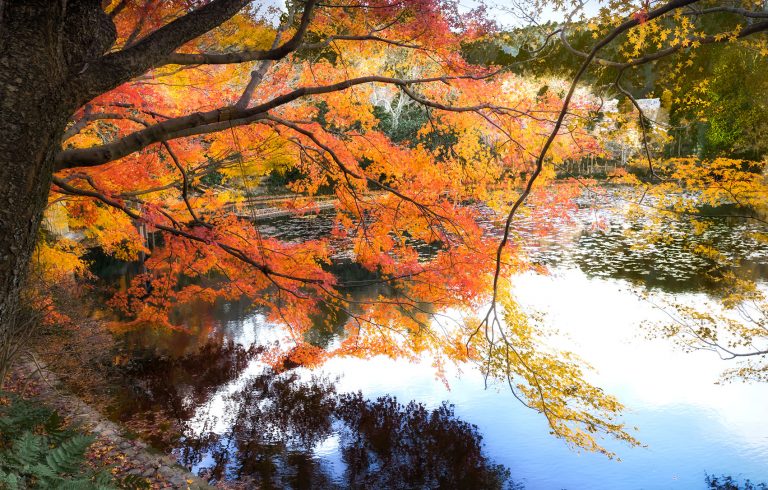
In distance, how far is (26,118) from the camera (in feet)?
7.05

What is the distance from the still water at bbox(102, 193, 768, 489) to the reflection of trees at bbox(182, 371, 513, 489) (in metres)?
0.02

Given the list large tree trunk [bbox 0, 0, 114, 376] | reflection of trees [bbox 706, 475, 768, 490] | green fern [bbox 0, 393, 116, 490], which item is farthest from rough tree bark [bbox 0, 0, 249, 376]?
reflection of trees [bbox 706, 475, 768, 490]

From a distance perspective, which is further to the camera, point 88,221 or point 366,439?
point 88,221

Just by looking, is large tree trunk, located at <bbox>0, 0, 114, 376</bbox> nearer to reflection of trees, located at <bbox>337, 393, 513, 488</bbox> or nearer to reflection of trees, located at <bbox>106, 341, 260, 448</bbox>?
reflection of trees, located at <bbox>337, 393, 513, 488</bbox>

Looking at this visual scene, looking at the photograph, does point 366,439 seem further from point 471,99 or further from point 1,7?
point 1,7

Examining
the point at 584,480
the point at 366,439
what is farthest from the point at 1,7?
the point at 584,480

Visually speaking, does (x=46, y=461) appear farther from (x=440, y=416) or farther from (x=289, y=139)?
(x=440, y=416)

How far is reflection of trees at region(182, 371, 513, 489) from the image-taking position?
22.2 ft

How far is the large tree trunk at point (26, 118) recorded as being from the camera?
2117mm

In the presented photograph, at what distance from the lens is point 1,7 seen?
214 cm

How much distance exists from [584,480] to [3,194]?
7227mm

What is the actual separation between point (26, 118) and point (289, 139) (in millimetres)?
3389

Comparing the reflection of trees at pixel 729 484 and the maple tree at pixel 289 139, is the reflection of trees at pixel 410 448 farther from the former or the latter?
the reflection of trees at pixel 729 484

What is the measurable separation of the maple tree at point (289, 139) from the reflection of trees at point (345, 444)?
894 millimetres
